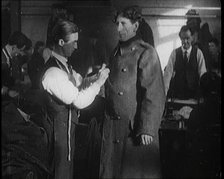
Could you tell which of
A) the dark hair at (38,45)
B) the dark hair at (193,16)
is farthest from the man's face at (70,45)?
the dark hair at (193,16)

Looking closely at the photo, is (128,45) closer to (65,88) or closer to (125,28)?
(125,28)

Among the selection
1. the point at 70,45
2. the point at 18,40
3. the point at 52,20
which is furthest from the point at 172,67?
the point at 18,40

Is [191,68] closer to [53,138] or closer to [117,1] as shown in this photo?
[117,1]

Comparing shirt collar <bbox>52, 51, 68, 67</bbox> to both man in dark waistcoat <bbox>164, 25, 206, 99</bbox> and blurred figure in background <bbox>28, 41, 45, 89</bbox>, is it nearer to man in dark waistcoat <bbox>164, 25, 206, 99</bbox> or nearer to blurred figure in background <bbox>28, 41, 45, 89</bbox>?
blurred figure in background <bbox>28, 41, 45, 89</bbox>

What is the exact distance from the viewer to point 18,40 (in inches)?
68.2

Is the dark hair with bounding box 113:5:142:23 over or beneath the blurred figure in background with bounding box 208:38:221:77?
over

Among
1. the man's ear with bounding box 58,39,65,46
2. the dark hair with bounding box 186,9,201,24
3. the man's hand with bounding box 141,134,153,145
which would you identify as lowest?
the man's hand with bounding box 141,134,153,145

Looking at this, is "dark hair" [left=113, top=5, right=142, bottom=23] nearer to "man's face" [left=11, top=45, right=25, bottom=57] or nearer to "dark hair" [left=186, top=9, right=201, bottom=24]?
"dark hair" [left=186, top=9, right=201, bottom=24]

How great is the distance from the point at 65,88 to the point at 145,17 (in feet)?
1.60

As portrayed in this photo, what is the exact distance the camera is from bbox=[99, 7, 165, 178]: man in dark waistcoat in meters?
1.69

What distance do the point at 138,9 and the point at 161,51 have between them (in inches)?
8.6

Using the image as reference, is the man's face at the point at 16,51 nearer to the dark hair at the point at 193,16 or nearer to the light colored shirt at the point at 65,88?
the light colored shirt at the point at 65,88

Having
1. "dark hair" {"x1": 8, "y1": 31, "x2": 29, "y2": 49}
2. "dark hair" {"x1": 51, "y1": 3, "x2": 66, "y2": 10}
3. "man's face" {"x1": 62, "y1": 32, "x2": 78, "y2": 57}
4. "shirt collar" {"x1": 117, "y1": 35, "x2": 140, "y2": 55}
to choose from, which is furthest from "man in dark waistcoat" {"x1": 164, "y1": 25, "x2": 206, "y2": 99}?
"dark hair" {"x1": 8, "y1": 31, "x2": 29, "y2": 49}

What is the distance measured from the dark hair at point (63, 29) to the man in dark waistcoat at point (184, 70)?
470mm
